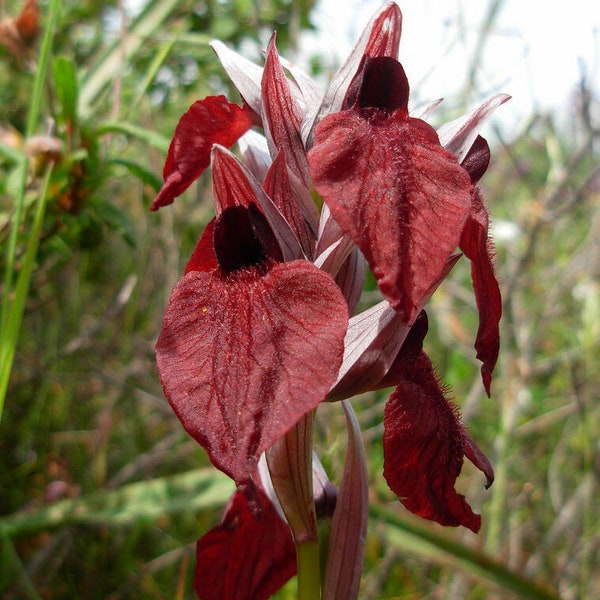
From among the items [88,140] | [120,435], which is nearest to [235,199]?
[88,140]

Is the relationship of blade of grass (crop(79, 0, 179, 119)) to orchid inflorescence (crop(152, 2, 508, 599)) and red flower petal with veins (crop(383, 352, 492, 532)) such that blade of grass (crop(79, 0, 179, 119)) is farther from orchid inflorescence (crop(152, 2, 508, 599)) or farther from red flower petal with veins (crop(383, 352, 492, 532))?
red flower petal with veins (crop(383, 352, 492, 532))

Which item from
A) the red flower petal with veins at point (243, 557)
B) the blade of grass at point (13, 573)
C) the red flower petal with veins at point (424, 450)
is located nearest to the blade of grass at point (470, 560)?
the red flower petal with veins at point (243, 557)

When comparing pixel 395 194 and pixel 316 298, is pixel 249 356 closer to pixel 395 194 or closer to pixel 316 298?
pixel 316 298

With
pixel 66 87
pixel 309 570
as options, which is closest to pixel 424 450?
pixel 309 570

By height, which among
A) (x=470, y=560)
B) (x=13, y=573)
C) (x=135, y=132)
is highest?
(x=135, y=132)

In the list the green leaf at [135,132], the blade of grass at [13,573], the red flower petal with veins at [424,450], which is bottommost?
the blade of grass at [13,573]

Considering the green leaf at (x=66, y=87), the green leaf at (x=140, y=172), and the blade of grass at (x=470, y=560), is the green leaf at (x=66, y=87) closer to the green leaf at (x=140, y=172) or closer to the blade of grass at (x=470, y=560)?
the green leaf at (x=140, y=172)

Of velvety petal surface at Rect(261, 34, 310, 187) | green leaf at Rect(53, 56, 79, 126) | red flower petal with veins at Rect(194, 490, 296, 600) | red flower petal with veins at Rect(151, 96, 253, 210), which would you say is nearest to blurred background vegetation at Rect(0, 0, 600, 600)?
green leaf at Rect(53, 56, 79, 126)
